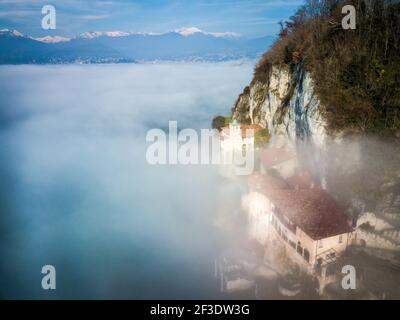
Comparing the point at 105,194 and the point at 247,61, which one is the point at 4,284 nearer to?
the point at 105,194

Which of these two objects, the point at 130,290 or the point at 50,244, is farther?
the point at 50,244

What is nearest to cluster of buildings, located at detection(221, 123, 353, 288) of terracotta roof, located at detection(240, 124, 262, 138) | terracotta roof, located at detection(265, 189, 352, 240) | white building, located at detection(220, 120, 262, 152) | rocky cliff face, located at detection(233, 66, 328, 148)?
terracotta roof, located at detection(265, 189, 352, 240)

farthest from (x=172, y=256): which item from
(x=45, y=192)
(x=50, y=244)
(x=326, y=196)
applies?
(x=45, y=192)

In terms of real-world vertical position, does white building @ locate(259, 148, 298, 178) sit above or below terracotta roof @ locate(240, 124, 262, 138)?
below

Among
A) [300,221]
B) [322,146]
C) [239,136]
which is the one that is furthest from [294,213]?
[239,136]

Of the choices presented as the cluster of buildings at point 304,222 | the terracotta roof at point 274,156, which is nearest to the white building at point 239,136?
the terracotta roof at point 274,156

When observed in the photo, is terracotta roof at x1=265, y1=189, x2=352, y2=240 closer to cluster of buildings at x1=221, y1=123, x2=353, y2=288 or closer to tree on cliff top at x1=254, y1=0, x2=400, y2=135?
cluster of buildings at x1=221, y1=123, x2=353, y2=288
